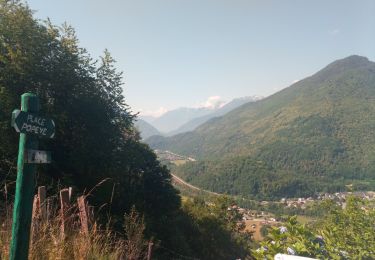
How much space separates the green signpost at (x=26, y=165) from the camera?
2598 millimetres

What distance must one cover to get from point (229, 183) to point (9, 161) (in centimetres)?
15106

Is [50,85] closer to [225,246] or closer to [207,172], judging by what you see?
[225,246]

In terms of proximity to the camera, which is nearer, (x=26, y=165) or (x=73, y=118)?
(x=26, y=165)

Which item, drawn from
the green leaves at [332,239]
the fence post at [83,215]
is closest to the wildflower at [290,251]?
the green leaves at [332,239]

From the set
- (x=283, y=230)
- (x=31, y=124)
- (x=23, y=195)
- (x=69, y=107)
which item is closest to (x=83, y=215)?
(x=23, y=195)

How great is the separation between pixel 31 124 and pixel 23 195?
1.74 feet

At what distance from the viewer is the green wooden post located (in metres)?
2.61

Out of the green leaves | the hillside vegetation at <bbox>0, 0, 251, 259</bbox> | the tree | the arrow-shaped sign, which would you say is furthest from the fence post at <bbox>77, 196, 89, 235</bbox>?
the tree

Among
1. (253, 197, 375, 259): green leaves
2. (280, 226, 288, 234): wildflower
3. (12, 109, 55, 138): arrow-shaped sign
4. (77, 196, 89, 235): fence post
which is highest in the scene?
(12, 109, 55, 138): arrow-shaped sign

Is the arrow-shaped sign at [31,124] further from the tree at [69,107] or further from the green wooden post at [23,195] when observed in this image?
the tree at [69,107]

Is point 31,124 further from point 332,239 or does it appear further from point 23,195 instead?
point 332,239

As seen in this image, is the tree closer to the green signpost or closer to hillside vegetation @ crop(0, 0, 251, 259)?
hillside vegetation @ crop(0, 0, 251, 259)

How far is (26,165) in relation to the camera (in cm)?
263

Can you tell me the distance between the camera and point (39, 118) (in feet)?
8.75
